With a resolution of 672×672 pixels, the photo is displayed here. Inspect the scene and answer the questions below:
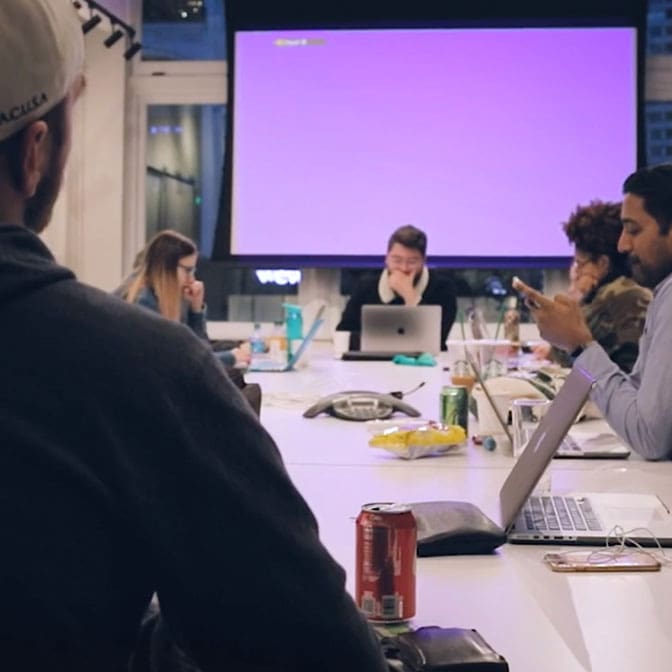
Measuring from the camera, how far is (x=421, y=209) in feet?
18.9

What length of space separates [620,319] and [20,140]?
286cm

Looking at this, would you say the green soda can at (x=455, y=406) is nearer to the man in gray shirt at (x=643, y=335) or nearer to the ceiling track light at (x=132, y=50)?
the man in gray shirt at (x=643, y=335)

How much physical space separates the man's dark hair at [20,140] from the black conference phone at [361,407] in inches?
77.3

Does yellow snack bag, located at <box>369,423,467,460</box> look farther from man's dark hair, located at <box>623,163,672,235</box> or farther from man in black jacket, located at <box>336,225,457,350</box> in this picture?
man in black jacket, located at <box>336,225,457,350</box>

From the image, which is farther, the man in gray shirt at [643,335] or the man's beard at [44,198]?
the man in gray shirt at [643,335]

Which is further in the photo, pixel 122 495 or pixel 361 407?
pixel 361 407

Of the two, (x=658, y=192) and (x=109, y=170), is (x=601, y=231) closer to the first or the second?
(x=658, y=192)

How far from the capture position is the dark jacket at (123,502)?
2.64 ft

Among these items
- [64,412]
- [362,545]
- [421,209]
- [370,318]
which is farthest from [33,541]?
[421,209]

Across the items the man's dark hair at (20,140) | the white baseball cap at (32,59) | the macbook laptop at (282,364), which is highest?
the white baseball cap at (32,59)

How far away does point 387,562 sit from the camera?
3.95 feet

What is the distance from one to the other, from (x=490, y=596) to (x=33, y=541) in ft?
2.24

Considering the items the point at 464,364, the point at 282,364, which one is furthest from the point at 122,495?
the point at 282,364

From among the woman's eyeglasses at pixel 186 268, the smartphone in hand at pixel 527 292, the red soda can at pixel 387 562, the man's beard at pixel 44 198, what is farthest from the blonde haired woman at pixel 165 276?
the man's beard at pixel 44 198
